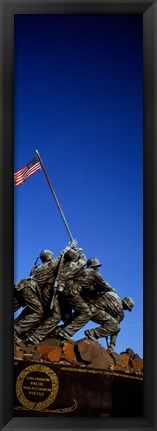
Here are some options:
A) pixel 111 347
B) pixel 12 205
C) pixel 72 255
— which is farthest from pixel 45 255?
pixel 111 347

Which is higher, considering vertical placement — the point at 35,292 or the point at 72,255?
the point at 72,255

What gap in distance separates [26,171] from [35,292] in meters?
0.48

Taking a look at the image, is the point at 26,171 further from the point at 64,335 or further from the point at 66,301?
the point at 64,335

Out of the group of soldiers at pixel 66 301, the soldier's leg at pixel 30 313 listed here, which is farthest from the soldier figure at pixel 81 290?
the soldier's leg at pixel 30 313

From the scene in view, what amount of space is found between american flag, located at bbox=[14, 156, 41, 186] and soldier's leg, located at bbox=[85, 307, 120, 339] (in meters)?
0.60

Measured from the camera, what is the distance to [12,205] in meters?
2.27

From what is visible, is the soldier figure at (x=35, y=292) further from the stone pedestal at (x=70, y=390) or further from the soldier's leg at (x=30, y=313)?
the stone pedestal at (x=70, y=390)

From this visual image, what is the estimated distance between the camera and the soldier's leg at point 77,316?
7.55 ft

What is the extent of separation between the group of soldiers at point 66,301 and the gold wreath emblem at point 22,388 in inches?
4.2

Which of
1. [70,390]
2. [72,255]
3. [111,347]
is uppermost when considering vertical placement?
[72,255]

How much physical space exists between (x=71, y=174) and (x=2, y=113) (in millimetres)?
360

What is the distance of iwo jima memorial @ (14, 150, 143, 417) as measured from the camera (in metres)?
2.27

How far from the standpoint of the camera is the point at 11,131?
2270 mm

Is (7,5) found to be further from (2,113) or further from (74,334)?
(74,334)
